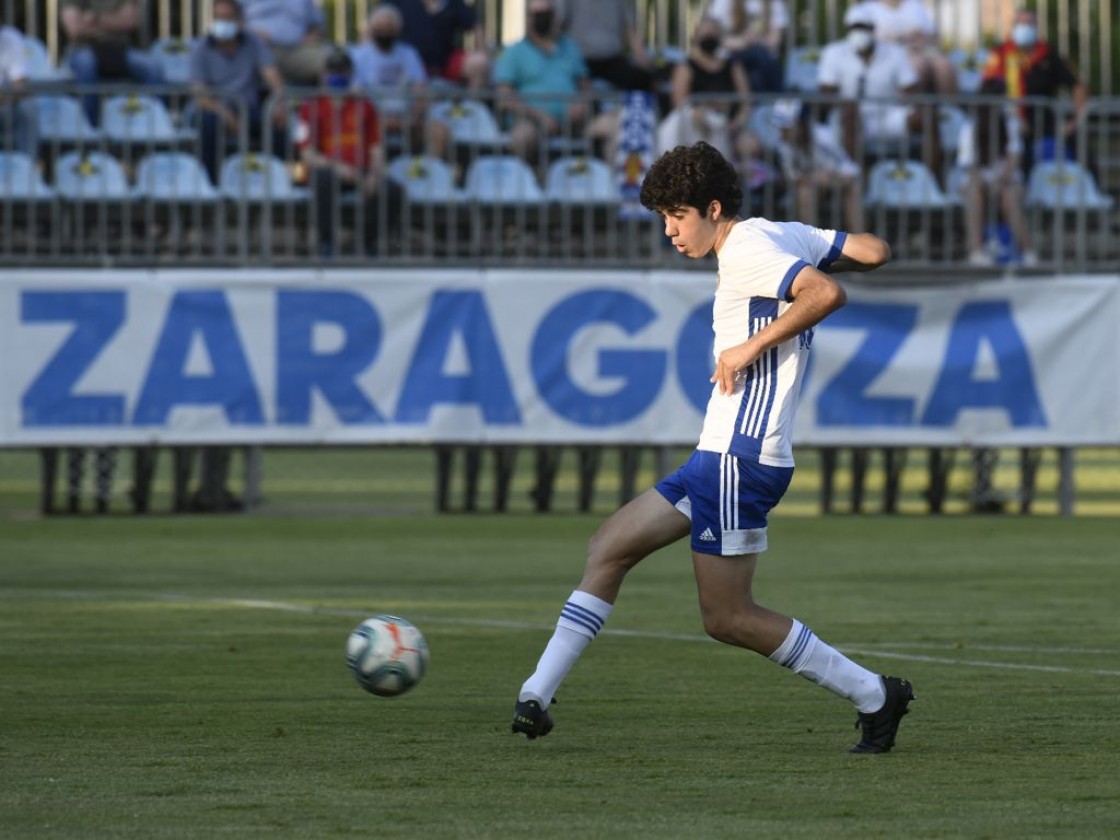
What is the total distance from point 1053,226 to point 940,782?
45.0 feet

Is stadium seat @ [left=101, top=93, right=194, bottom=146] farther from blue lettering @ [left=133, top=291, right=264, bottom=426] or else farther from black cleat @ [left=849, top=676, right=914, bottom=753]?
black cleat @ [left=849, top=676, right=914, bottom=753]

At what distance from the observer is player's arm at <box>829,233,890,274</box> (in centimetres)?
750

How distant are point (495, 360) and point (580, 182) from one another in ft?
6.09

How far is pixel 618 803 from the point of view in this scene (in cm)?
656

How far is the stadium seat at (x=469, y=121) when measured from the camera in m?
19.4

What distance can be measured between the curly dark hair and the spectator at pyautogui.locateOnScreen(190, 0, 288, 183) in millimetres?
11502

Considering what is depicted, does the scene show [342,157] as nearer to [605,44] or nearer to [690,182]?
[605,44]

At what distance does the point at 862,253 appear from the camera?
297 inches

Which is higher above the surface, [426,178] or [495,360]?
[426,178]

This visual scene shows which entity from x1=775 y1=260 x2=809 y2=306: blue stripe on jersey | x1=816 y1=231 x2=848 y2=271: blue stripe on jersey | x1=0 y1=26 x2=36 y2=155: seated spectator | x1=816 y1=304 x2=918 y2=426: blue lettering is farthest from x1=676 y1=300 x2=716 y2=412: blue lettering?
x1=775 y1=260 x2=809 y2=306: blue stripe on jersey

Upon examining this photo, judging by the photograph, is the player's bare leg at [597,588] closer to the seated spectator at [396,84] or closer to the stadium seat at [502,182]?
the seated spectator at [396,84]

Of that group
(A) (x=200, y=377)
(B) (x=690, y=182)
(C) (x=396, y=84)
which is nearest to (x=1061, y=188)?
(C) (x=396, y=84)

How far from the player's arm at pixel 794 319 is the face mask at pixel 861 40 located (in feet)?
46.2

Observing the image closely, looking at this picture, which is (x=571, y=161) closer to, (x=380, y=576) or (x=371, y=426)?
(x=371, y=426)
